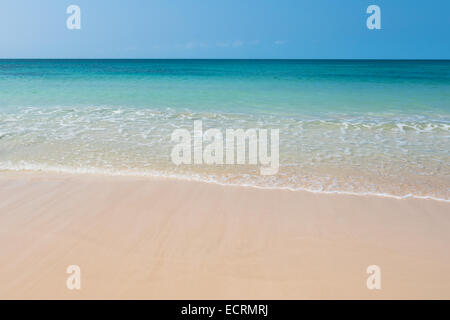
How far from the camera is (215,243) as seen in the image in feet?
10.4

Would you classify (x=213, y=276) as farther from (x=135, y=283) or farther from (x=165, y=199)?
(x=165, y=199)

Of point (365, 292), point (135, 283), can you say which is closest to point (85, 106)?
point (135, 283)

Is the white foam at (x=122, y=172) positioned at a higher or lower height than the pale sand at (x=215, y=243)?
higher

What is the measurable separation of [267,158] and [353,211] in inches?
90.9

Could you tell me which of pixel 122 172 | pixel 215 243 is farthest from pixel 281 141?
pixel 215 243

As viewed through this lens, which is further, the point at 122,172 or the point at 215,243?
the point at 122,172

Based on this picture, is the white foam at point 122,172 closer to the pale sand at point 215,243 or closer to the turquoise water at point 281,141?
the turquoise water at point 281,141

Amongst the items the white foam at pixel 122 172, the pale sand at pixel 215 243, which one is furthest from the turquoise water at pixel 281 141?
the pale sand at pixel 215 243

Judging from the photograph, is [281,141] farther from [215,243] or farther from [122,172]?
[215,243]

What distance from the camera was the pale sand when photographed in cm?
257

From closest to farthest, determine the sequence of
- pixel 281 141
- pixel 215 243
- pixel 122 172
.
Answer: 1. pixel 215 243
2. pixel 122 172
3. pixel 281 141

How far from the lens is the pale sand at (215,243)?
2572mm

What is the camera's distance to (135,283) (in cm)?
260

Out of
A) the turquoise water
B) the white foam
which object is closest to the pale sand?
the white foam
